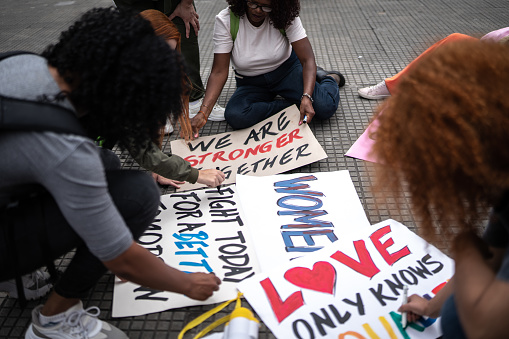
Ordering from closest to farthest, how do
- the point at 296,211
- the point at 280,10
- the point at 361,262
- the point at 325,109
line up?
the point at 361,262
the point at 296,211
the point at 280,10
the point at 325,109

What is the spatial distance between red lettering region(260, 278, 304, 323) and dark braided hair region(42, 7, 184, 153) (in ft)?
2.17

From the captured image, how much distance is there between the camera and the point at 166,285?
3.90 ft

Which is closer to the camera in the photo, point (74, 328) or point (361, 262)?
point (74, 328)

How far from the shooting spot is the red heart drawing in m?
1.44

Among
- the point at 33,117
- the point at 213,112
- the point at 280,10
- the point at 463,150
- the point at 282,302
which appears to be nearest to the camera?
the point at 463,150

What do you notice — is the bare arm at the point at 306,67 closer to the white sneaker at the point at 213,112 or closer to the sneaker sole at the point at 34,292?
the white sneaker at the point at 213,112

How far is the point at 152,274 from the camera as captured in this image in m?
1.14

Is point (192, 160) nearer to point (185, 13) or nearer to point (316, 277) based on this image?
point (185, 13)

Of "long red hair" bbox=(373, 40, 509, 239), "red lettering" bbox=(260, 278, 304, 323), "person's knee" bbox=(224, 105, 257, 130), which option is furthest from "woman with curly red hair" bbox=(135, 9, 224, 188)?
"long red hair" bbox=(373, 40, 509, 239)

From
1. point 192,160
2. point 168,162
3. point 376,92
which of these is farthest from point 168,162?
point 376,92

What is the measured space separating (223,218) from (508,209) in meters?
1.15

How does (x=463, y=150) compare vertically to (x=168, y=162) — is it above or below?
above

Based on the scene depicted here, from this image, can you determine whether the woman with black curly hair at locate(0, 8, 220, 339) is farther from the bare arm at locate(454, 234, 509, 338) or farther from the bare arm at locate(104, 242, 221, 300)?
the bare arm at locate(454, 234, 509, 338)

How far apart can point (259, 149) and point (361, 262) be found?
900 mm
